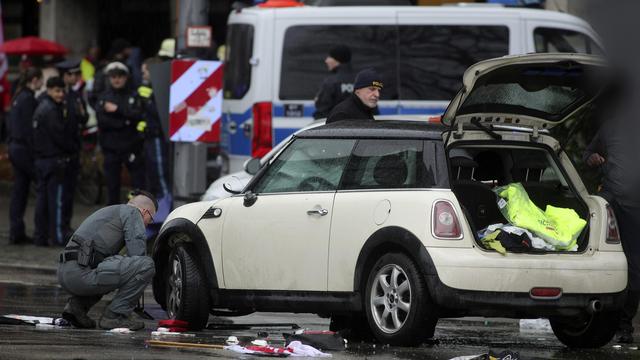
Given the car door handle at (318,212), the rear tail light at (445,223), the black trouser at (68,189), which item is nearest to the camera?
the rear tail light at (445,223)

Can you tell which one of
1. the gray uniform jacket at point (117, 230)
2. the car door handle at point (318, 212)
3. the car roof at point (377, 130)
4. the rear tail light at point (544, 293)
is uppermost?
the car roof at point (377, 130)

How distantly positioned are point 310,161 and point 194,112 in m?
6.88

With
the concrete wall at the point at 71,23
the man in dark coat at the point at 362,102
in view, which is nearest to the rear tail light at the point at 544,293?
the man in dark coat at the point at 362,102

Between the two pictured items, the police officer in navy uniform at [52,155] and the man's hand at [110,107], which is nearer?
the police officer in navy uniform at [52,155]

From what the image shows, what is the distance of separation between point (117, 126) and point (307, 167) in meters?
7.68

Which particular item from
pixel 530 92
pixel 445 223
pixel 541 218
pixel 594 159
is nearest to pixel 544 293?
pixel 541 218

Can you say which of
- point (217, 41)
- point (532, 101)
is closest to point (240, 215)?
point (532, 101)

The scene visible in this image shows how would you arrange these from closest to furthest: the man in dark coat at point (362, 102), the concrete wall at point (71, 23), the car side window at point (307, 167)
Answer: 1. the car side window at point (307, 167)
2. the man in dark coat at point (362, 102)
3. the concrete wall at point (71, 23)

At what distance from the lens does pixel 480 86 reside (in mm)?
9320

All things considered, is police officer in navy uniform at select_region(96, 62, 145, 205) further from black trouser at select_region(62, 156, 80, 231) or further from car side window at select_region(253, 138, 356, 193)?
car side window at select_region(253, 138, 356, 193)

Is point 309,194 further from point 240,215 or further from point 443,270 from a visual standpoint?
point 443,270

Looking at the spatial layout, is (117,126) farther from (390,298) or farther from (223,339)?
(390,298)

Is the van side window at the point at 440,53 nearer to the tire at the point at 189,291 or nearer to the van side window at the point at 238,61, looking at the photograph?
the van side window at the point at 238,61

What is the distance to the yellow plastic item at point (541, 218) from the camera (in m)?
8.76
